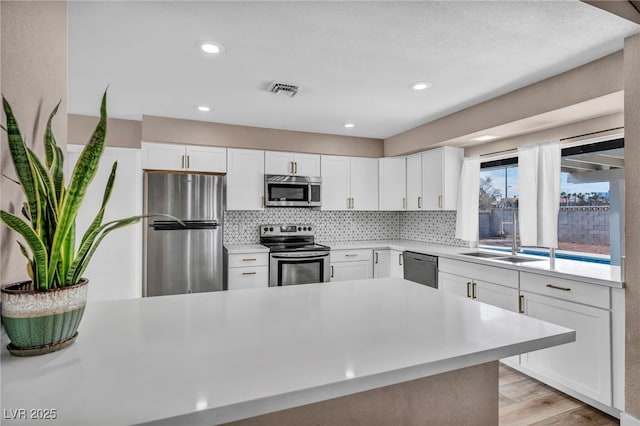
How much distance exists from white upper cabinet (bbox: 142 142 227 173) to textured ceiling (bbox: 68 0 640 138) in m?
0.55

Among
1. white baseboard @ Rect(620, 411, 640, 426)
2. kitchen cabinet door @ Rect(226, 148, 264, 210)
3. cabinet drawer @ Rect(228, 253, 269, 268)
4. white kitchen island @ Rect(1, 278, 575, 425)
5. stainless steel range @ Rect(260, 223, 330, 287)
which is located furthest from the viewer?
kitchen cabinet door @ Rect(226, 148, 264, 210)

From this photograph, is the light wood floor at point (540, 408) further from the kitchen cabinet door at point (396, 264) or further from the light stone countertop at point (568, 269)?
the kitchen cabinet door at point (396, 264)

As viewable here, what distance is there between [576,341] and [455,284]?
3.64 feet

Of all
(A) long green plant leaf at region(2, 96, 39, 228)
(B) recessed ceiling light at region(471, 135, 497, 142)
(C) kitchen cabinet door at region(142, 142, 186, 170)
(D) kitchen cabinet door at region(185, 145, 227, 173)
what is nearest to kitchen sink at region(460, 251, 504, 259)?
(B) recessed ceiling light at region(471, 135, 497, 142)

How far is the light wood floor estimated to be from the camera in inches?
86.6

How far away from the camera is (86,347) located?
38.6 inches

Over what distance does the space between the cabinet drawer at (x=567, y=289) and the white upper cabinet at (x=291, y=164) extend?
2.64 m

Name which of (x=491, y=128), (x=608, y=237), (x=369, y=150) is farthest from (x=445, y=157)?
(x=608, y=237)

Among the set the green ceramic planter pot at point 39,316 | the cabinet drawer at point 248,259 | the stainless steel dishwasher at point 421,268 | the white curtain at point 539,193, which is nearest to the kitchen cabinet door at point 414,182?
the stainless steel dishwasher at point 421,268

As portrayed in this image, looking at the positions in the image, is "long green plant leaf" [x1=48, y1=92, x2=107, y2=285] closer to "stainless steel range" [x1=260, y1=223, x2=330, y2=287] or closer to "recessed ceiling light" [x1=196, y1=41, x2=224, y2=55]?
"recessed ceiling light" [x1=196, y1=41, x2=224, y2=55]

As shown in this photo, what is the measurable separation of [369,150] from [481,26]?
2.88 meters

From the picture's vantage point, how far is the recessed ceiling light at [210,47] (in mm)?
2066

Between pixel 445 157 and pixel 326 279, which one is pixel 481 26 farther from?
pixel 326 279

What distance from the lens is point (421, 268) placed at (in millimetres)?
3871
